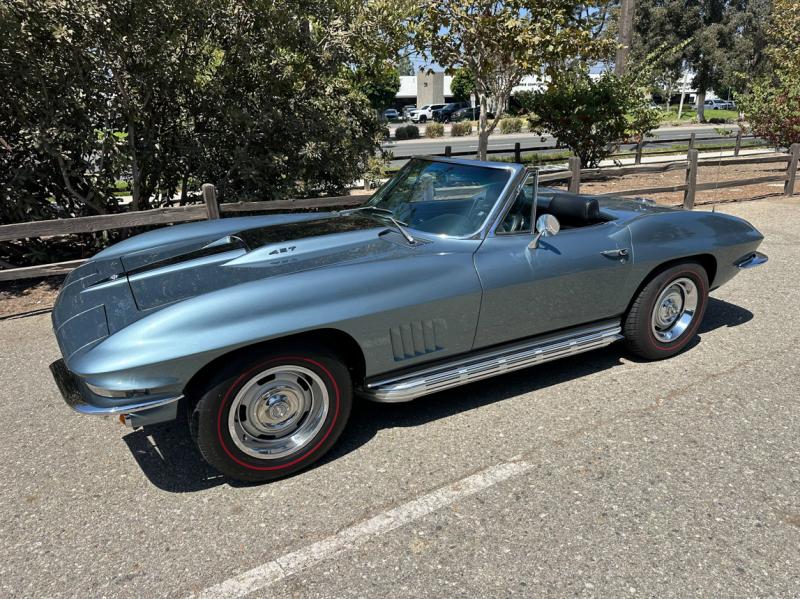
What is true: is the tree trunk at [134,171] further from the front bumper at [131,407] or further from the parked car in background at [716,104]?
the parked car in background at [716,104]

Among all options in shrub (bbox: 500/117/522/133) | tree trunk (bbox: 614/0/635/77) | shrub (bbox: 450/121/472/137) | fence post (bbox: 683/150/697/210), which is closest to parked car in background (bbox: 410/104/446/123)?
shrub (bbox: 500/117/522/133)

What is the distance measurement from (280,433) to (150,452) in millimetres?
855

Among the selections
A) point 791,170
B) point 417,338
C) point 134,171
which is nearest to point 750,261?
point 417,338

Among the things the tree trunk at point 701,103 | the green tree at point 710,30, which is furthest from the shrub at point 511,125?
the tree trunk at point 701,103

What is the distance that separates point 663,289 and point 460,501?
2.26m

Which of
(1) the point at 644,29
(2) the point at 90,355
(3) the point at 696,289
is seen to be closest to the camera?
(2) the point at 90,355

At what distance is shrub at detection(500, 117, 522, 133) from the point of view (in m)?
42.2

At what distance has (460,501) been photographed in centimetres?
272

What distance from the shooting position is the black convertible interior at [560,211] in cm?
351

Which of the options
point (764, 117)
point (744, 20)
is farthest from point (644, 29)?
point (764, 117)

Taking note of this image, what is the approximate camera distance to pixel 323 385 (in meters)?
2.91

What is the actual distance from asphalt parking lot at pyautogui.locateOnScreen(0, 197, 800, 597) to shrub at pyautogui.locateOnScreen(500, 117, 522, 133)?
4064 cm

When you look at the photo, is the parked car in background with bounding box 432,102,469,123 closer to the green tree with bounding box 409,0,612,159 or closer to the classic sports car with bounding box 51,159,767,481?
the green tree with bounding box 409,0,612,159

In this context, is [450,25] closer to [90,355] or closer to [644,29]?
[90,355]
